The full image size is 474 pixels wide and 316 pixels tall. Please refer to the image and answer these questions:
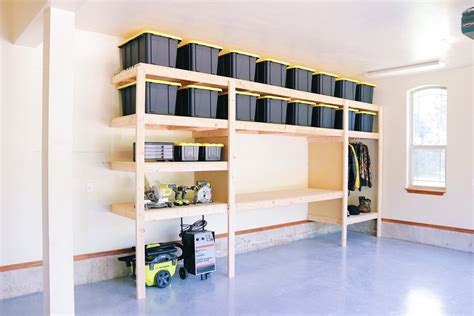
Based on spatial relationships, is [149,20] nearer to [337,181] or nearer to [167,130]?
[167,130]

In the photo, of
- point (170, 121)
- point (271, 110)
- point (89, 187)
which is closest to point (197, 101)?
point (170, 121)

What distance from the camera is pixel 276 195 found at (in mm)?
5609

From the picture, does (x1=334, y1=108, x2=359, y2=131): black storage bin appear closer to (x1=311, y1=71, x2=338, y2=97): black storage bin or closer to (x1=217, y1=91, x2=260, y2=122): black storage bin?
(x1=311, y1=71, x2=338, y2=97): black storage bin

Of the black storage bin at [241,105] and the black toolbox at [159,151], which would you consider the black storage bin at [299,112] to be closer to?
the black storage bin at [241,105]

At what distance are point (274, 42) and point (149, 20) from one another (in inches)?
63.9

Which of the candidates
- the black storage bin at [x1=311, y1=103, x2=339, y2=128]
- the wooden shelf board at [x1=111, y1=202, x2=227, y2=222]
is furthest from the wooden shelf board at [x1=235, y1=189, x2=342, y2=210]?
the black storage bin at [x1=311, y1=103, x2=339, y2=128]

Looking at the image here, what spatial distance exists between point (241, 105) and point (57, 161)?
98.1 inches

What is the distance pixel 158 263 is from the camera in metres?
4.23

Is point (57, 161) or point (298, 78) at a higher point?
point (298, 78)

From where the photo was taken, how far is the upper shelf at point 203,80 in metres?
3.99

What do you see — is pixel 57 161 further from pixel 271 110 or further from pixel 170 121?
pixel 271 110

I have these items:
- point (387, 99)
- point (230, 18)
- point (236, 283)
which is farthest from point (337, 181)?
point (230, 18)

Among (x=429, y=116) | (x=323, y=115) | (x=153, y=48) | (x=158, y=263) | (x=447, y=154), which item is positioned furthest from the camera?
(x=429, y=116)

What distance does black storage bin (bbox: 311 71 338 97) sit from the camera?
5.87 meters
